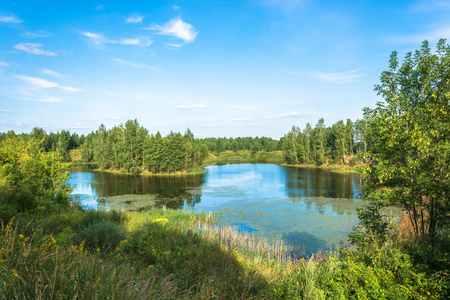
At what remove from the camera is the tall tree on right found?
29.4 feet

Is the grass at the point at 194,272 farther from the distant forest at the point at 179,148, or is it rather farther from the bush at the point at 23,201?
the distant forest at the point at 179,148

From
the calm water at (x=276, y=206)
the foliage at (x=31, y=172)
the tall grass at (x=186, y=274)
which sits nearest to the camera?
the tall grass at (x=186, y=274)

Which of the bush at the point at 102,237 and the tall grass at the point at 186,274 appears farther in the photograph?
the bush at the point at 102,237

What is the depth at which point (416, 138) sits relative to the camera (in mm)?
9094

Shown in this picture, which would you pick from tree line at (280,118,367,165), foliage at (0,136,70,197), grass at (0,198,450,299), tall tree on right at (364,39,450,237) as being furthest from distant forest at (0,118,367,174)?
grass at (0,198,450,299)

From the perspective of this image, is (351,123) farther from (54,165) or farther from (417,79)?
(54,165)

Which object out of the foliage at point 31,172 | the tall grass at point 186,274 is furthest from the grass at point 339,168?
the foliage at point 31,172

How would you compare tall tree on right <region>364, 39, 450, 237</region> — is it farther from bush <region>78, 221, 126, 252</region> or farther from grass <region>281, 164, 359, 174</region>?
grass <region>281, 164, 359, 174</region>

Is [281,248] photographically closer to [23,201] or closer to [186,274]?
[186,274]

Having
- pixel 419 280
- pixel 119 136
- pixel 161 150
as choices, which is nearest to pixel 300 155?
pixel 161 150

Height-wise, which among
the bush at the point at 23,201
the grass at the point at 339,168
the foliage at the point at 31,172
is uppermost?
the foliage at the point at 31,172

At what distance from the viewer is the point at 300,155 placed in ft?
262

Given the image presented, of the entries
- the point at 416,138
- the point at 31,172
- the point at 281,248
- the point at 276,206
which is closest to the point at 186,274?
the point at 281,248

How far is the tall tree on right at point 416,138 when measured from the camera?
8.96 meters
